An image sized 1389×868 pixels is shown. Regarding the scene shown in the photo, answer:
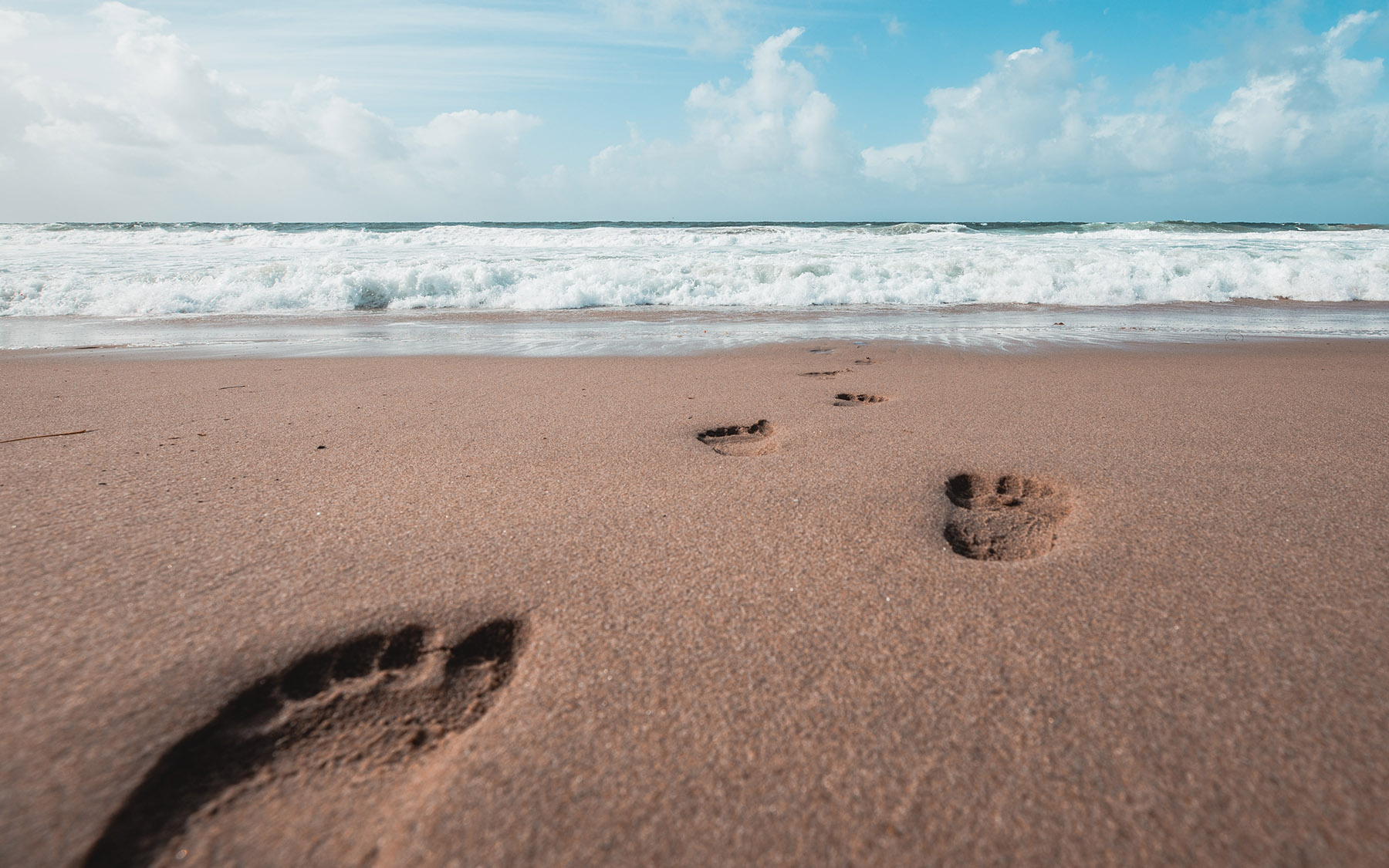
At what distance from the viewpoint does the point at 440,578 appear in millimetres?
1356

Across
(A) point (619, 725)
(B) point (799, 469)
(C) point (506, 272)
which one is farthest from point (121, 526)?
(C) point (506, 272)

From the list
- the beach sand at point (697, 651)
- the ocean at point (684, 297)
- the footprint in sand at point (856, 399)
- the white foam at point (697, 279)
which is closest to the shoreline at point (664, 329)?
the ocean at point (684, 297)

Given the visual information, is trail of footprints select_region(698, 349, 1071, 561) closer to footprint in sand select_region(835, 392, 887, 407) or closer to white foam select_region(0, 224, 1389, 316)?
footprint in sand select_region(835, 392, 887, 407)

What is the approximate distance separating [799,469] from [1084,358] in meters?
3.08

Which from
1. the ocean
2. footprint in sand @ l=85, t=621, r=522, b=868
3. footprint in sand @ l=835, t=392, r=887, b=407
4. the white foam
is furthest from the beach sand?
the white foam

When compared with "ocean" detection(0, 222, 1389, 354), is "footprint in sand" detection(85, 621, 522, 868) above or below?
below

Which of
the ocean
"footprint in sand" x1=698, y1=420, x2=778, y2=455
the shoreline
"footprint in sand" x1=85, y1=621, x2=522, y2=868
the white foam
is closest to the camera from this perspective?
"footprint in sand" x1=85, y1=621, x2=522, y2=868

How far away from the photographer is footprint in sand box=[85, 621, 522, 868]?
31.7 inches

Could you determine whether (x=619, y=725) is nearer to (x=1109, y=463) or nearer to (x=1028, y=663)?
(x=1028, y=663)

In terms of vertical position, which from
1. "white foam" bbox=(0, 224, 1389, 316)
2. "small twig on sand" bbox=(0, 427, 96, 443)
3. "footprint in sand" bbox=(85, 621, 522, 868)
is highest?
"white foam" bbox=(0, 224, 1389, 316)

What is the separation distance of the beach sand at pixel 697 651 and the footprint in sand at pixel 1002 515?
12mm

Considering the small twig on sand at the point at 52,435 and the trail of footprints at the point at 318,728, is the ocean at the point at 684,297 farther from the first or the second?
the trail of footprints at the point at 318,728

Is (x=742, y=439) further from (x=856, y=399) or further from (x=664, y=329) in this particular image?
(x=664, y=329)

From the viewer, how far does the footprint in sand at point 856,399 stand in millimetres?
2918
